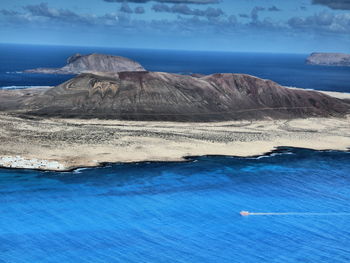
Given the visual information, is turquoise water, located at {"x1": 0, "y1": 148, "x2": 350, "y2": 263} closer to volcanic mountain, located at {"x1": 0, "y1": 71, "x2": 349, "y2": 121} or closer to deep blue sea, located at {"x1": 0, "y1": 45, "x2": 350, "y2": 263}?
deep blue sea, located at {"x1": 0, "y1": 45, "x2": 350, "y2": 263}

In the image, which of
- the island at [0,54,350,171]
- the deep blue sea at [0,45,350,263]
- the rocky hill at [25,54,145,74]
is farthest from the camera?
the rocky hill at [25,54,145,74]

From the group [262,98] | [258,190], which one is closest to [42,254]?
[258,190]

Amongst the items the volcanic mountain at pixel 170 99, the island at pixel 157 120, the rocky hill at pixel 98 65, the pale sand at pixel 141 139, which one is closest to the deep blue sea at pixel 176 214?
the pale sand at pixel 141 139

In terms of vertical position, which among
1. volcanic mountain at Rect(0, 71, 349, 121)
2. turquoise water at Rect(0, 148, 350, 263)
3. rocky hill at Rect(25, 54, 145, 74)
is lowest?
turquoise water at Rect(0, 148, 350, 263)

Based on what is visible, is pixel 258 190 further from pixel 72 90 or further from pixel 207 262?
pixel 72 90

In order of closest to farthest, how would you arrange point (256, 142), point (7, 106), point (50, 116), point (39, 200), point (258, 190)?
point (39, 200)
point (258, 190)
point (256, 142)
point (50, 116)
point (7, 106)

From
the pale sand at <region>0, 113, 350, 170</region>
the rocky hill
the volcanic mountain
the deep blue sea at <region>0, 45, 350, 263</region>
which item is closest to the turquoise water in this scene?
the deep blue sea at <region>0, 45, 350, 263</region>

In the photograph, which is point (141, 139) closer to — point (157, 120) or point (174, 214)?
point (157, 120)

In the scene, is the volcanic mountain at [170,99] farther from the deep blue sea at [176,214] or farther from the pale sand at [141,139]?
the deep blue sea at [176,214]
